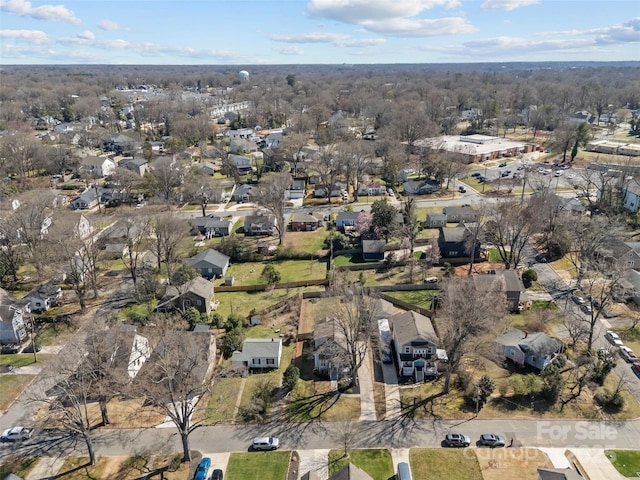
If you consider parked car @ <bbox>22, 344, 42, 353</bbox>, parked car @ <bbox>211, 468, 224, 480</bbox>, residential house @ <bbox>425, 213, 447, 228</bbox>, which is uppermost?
residential house @ <bbox>425, 213, 447, 228</bbox>

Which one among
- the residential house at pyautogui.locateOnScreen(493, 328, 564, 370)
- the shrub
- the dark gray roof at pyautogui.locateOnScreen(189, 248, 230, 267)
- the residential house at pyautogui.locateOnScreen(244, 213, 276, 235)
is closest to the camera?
the residential house at pyautogui.locateOnScreen(493, 328, 564, 370)

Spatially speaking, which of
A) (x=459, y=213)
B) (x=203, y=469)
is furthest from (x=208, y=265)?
(x=459, y=213)

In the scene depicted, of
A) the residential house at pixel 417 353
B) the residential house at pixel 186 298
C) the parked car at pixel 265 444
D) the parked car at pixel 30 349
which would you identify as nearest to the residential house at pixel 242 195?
the residential house at pixel 186 298

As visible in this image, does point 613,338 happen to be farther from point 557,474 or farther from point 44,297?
point 44,297

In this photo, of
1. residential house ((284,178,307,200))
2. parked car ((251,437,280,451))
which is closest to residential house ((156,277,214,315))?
parked car ((251,437,280,451))

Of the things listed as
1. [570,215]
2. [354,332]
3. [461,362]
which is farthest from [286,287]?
[570,215]

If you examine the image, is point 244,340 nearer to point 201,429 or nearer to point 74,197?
point 201,429

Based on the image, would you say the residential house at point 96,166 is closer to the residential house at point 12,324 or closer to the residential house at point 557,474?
the residential house at point 12,324

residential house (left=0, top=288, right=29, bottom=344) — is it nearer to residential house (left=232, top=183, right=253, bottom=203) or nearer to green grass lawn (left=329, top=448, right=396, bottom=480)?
green grass lawn (left=329, top=448, right=396, bottom=480)
